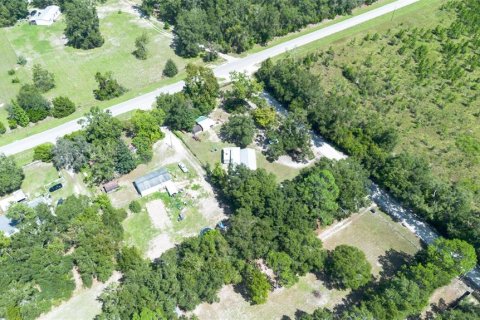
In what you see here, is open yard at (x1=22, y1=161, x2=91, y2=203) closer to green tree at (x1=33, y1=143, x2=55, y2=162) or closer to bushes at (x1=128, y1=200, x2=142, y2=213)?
green tree at (x1=33, y1=143, x2=55, y2=162)

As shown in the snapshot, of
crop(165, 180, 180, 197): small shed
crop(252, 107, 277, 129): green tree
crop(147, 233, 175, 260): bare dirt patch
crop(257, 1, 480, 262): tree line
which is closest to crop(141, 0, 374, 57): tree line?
crop(257, 1, 480, 262): tree line

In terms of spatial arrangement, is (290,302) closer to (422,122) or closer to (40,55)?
(422,122)

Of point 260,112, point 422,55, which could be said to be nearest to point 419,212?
point 260,112

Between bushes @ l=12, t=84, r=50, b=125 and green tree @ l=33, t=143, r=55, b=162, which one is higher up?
bushes @ l=12, t=84, r=50, b=125


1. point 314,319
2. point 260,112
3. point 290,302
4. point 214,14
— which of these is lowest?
point 290,302

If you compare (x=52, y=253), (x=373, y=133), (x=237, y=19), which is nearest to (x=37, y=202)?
(x=52, y=253)

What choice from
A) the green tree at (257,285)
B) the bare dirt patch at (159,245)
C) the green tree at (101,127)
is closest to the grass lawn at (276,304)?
the green tree at (257,285)
